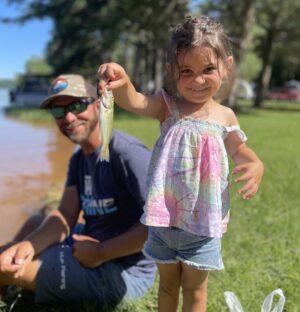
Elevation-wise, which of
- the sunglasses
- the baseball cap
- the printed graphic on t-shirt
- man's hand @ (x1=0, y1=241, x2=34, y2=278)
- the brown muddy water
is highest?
the baseball cap

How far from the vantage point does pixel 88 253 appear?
2.76 m

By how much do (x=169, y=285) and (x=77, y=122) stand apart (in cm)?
120

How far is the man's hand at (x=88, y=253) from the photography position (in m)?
2.75

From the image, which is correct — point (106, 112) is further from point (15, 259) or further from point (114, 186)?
point (15, 259)

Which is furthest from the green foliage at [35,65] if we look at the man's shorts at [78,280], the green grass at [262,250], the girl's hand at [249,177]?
the girl's hand at [249,177]

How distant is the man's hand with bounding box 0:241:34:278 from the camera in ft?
8.71

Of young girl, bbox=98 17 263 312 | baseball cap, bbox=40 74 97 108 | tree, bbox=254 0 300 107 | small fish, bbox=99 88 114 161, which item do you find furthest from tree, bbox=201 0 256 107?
small fish, bbox=99 88 114 161

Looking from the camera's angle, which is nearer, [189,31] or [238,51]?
[189,31]

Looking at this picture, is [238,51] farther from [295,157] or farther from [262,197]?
[262,197]

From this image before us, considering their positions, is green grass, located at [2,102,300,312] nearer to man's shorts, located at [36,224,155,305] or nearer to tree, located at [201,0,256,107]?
man's shorts, located at [36,224,155,305]

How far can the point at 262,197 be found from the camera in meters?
5.27

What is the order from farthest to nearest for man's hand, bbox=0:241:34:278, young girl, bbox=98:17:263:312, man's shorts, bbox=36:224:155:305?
man's shorts, bbox=36:224:155:305
man's hand, bbox=0:241:34:278
young girl, bbox=98:17:263:312

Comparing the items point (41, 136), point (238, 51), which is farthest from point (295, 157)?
point (238, 51)

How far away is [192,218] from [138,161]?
0.75m
